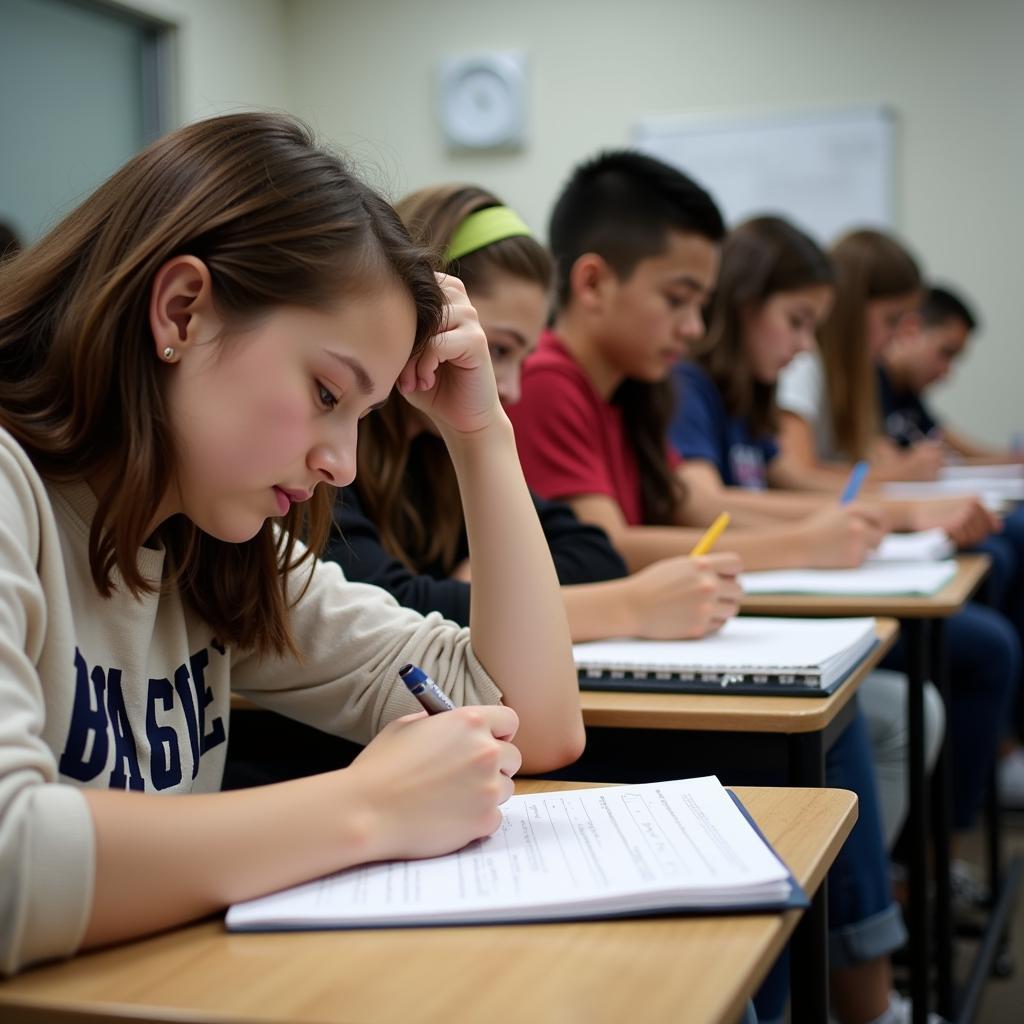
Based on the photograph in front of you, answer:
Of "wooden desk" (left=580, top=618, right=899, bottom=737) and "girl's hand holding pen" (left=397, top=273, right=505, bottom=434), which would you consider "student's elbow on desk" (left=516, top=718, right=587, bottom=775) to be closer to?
"wooden desk" (left=580, top=618, right=899, bottom=737)

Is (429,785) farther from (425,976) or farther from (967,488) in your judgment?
(967,488)

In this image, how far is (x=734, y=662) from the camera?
1253mm

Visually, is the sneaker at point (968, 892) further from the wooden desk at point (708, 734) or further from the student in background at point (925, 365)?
the student in background at point (925, 365)

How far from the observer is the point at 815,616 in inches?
68.8

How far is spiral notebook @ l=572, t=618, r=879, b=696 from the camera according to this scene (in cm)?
119

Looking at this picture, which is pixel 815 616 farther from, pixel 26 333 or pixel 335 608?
pixel 26 333

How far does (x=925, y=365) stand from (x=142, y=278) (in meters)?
3.96

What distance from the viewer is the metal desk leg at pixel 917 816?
175 cm

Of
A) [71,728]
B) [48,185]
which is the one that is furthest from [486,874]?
[48,185]

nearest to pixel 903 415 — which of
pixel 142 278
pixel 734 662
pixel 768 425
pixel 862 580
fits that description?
pixel 768 425

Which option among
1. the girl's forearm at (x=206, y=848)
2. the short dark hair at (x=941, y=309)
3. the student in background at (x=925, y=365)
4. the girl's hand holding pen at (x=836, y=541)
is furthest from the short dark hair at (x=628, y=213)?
the short dark hair at (x=941, y=309)

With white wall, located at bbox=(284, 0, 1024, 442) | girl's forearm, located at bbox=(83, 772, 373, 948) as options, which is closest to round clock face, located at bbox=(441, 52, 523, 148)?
white wall, located at bbox=(284, 0, 1024, 442)

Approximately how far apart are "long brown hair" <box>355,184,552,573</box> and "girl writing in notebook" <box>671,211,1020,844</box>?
931 millimetres

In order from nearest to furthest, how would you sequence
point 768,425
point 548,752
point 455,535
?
point 548,752 → point 455,535 → point 768,425
